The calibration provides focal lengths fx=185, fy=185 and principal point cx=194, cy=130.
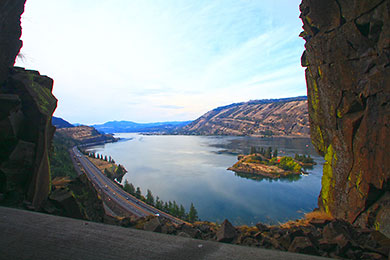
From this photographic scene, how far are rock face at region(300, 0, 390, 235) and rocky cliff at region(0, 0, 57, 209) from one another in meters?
10.4

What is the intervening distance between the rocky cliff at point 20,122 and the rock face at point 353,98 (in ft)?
34.1

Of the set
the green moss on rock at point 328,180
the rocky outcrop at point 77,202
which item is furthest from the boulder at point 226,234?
the green moss on rock at point 328,180

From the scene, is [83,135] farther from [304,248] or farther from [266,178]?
[304,248]

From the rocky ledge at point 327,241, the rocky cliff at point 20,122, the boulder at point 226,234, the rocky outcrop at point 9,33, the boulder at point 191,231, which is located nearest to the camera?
the rocky ledge at point 327,241

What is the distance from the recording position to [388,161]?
5973 millimetres

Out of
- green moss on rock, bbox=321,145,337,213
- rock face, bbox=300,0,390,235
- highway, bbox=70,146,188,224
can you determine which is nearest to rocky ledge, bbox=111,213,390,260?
rock face, bbox=300,0,390,235

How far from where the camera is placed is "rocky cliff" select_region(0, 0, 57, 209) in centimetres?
470

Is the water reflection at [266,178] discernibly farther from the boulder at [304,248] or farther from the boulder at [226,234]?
the boulder at [304,248]

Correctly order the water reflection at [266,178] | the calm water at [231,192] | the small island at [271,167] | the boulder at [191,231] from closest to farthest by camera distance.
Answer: the boulder at [191,231] < the calm water at [231,192] < the water reflection at [266,178] < the small island at [271,167]

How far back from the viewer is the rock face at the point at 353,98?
6172 millimetres

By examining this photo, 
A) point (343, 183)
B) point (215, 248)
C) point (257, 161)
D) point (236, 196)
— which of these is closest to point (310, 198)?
point (236, 196)

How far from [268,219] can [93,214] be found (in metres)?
29.9

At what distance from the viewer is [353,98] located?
293 inches

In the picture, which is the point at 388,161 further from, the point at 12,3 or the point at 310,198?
the point at 310,198
